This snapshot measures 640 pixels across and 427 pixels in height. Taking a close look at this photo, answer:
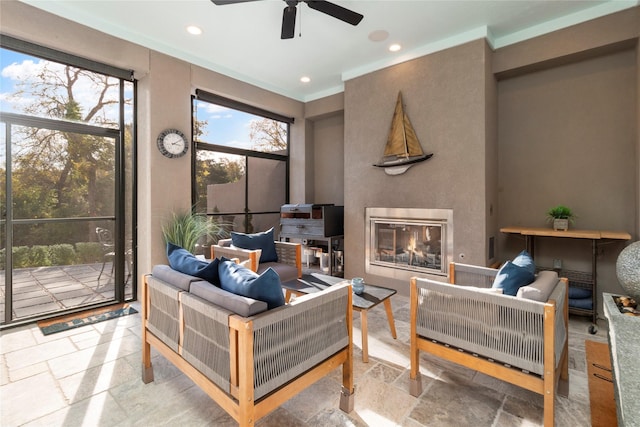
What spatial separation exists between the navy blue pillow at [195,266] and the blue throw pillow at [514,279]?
170 cm

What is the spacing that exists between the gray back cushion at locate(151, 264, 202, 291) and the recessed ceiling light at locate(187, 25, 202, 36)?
8.84ft

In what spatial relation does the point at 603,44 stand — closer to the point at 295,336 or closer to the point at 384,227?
the point at 384,227

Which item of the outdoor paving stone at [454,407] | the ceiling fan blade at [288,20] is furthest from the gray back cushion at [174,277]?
the ceiling fan blade at [288,20]

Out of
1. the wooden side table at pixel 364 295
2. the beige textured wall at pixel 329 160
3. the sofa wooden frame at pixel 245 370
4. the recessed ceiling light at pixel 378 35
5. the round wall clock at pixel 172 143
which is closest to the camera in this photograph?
the sofa wooden frame at pixel 245 370

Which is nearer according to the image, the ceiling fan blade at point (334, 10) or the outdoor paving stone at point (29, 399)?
the outdoor paving stone at point (29, 399)

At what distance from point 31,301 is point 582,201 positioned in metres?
5.90

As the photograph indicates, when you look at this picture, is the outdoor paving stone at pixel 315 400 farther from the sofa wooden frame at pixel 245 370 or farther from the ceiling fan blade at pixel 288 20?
the ceiling fan blade at pixel 288 20

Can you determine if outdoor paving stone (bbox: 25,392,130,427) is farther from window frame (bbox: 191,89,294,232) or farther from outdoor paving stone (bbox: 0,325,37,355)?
window frame (bbox: 191,89,294,232)

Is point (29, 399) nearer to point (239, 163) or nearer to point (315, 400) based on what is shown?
point (315, 400)

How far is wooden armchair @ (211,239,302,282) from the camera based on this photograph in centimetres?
339

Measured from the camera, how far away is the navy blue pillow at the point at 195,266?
1844mm

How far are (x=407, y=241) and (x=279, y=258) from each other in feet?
5.46

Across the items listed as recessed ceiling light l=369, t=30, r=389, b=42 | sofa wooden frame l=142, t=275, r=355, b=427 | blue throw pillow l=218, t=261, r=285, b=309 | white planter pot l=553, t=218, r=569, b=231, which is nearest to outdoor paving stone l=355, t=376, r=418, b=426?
sofa wooden frame l=142, t=275, r=355, b=427

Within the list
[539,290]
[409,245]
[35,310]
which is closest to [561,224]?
[409,245]
